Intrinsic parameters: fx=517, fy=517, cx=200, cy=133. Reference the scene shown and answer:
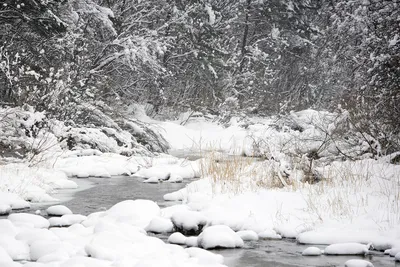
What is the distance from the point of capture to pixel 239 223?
20.9 ft

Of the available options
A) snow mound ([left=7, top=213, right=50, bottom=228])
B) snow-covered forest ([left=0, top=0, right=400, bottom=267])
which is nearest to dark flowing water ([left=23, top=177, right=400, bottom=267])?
snow-covered forest ([left=0, top=0, right=400, bottom=267])

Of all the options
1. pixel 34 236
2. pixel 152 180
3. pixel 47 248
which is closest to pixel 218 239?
pixel 47 248

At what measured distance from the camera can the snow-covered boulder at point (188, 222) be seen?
609cm

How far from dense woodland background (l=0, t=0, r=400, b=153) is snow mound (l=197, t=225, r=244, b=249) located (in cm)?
497

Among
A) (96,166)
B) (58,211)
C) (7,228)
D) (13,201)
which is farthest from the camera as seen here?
(96,166)

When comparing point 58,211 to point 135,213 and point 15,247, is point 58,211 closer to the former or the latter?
point 135,213

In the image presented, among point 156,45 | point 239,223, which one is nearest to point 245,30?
point 156,45

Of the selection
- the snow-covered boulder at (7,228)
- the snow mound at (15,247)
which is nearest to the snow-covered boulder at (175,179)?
the snow-covered boulder at (7,228)

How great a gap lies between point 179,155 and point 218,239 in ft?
30.7

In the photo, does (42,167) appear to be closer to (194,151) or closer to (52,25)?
(52,25)

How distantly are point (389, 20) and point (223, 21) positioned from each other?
1367cm

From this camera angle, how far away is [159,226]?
6117 mm

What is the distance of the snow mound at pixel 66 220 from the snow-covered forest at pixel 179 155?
0.02 metres

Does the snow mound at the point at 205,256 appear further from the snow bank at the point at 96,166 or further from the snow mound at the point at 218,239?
the snow bank at the point at 96,166
